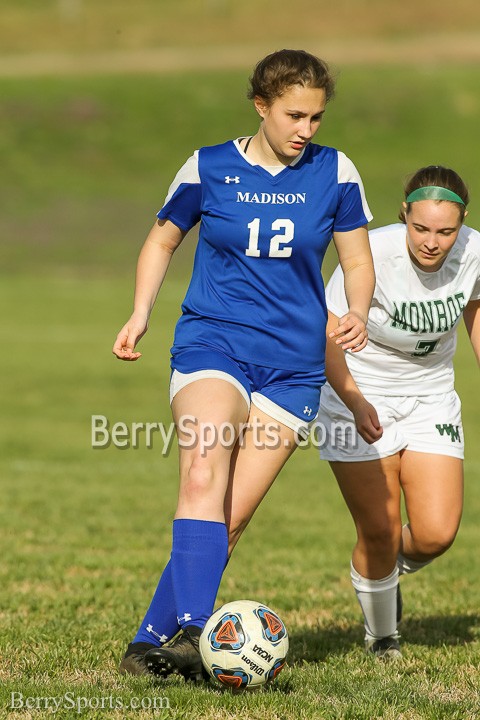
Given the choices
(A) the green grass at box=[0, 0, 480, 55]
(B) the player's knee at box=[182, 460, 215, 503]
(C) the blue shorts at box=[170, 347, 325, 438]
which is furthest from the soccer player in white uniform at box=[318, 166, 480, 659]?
(A) the green grass at box=[0, 0, 480, 55]

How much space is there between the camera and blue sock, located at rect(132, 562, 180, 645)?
496cm

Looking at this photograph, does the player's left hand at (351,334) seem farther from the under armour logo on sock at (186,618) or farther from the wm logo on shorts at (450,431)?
the wm logo on shorts at (450,431)

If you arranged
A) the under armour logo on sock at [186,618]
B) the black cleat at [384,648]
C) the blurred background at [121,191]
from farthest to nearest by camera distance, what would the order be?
the blurred background at [121,191] → the black cleat at [384,648] → the under armour logo on sock at [186,618]

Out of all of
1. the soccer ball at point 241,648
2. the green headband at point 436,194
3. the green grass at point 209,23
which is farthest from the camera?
the green grass at point 209,23

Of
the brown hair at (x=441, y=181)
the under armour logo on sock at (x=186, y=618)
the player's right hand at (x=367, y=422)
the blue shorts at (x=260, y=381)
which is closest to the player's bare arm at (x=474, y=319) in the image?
the brown hair at (x=441, y=181)

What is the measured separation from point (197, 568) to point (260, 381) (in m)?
0.82

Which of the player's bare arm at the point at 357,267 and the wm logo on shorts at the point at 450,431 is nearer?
the player's bare arm at the point at 357,267

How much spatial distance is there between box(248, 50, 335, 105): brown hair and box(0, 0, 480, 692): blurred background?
47.0 inches

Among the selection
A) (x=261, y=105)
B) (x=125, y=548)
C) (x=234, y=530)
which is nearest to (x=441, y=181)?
(x=261, y=105)

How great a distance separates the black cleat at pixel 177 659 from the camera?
4602 mm

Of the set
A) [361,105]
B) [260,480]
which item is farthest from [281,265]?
[361,105]

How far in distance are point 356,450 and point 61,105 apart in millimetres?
49922

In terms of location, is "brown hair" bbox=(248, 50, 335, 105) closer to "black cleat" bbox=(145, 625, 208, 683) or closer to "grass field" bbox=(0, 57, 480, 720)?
"black cleat" bbox=(145, 625, 208, 683)

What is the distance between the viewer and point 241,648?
175 inches
